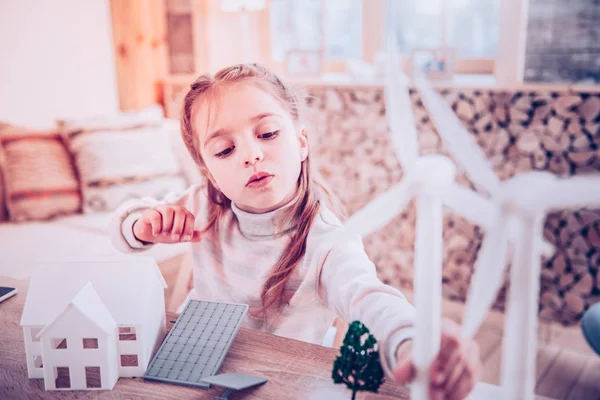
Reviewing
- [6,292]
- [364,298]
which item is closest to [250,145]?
[364,298]

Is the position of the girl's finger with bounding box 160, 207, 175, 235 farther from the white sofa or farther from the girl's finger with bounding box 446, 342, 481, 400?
the white sofa

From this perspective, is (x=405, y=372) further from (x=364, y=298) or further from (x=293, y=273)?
(x=293, y=273)

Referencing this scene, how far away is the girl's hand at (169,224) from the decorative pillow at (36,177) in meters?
1.59

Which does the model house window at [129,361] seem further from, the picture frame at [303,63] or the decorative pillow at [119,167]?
the picture frame at [303,63]

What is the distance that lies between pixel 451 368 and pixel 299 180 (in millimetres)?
701

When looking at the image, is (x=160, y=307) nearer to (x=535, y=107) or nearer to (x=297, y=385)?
(x=297, y=385)

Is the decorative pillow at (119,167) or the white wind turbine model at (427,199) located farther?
the decorative pillow at (119,167)

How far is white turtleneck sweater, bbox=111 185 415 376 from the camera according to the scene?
930 mm

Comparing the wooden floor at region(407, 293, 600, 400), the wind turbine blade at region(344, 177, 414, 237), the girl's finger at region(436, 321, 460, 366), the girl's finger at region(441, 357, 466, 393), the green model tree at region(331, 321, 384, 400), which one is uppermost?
the wind turbine blade at region(344, 177, 414, 237)

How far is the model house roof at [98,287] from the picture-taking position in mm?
896

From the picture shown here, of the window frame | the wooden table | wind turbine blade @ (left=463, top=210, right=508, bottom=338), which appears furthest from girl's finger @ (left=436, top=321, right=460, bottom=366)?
the window frame

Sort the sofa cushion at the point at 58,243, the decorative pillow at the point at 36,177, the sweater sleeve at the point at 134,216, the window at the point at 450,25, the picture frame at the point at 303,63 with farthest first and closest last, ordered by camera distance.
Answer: the picture frame at the point at 303,63 < the window at the point at 450,25 < the decorative pillow at the point at 36,177 < the sofa cushion at the point at 58,243 < the sweater sleeve at the point at 134,216

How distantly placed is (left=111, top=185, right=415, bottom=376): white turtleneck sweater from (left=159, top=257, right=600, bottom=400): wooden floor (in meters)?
0.75

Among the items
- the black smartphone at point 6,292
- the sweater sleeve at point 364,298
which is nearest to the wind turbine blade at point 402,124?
the sweater sleeve at point 364,298
